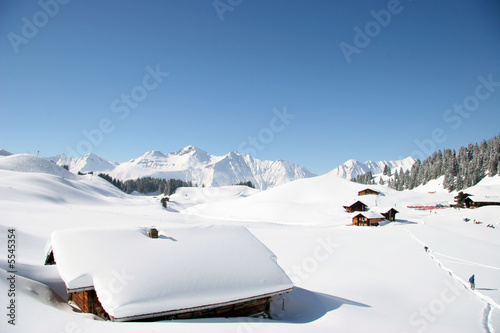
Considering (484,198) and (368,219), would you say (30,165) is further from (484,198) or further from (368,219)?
(484,198)

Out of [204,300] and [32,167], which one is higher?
[32,167]

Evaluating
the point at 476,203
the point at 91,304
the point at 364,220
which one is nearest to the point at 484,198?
the point at 476,203

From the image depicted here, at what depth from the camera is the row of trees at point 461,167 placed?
101125mm

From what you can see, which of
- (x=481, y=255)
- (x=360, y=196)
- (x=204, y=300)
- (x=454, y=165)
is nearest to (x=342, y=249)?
(x=481, y=255)

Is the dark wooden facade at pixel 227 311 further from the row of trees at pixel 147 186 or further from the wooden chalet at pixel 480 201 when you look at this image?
the row of trees at pixel 147 186

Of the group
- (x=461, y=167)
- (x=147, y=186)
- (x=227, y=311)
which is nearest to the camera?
(x=227, y=311)

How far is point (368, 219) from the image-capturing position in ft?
178

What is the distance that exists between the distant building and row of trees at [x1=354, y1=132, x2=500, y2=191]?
7063 centimetres

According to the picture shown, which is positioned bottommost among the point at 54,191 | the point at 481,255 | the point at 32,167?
the point at 481,255

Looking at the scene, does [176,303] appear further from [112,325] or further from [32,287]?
[32,287]

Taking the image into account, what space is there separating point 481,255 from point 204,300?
35.1m

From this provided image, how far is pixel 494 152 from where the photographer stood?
10325cm

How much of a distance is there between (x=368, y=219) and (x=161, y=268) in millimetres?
52775

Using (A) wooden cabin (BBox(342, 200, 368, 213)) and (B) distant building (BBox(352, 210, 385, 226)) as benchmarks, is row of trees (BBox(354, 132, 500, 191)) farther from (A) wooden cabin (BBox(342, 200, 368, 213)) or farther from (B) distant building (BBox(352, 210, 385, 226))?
(B) distant building (BBox(352, 210, 385, 226))
